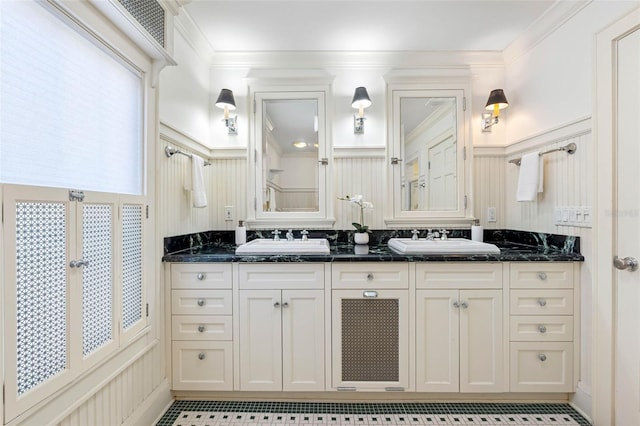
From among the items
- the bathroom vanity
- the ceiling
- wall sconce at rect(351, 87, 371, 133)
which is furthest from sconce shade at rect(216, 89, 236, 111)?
the bathroom vanity

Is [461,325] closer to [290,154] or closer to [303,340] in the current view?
[303,340]

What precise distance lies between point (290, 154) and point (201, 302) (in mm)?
1153

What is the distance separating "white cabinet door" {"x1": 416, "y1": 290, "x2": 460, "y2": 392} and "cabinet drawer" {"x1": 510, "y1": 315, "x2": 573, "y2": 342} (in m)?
0.33

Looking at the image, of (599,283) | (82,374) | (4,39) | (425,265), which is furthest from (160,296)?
(599,283)

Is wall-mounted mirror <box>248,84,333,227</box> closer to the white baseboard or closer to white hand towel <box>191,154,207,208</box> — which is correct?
white hand towel <box>191,154,207,208</box>

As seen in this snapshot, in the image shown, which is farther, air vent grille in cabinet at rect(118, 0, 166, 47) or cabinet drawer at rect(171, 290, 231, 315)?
cabinet drawer at rect(171, 290, 231, 315)

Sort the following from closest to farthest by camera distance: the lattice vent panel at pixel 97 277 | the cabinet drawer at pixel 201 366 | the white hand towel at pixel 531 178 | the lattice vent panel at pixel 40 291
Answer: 1. the lattice vent panel at pixel 40 291
2. the lattice vent panel at pixel 97 277
3. the cabinet drawer at pixel 201 366
4. the white hand towel at pixel 531 178

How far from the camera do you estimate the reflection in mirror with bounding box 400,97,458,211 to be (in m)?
2.18

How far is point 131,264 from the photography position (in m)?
1.40

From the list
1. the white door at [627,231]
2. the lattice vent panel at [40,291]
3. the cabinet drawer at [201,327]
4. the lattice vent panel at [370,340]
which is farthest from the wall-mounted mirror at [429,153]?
the lattice vent panel at [40,291]

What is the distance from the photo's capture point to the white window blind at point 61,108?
0.90 meters

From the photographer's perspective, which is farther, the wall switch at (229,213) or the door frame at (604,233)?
the wall switch at (229,213)

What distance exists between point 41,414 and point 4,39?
1.17 metres

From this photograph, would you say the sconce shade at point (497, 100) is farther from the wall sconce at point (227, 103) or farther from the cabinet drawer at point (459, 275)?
the wall sconce at point (227, 103)
